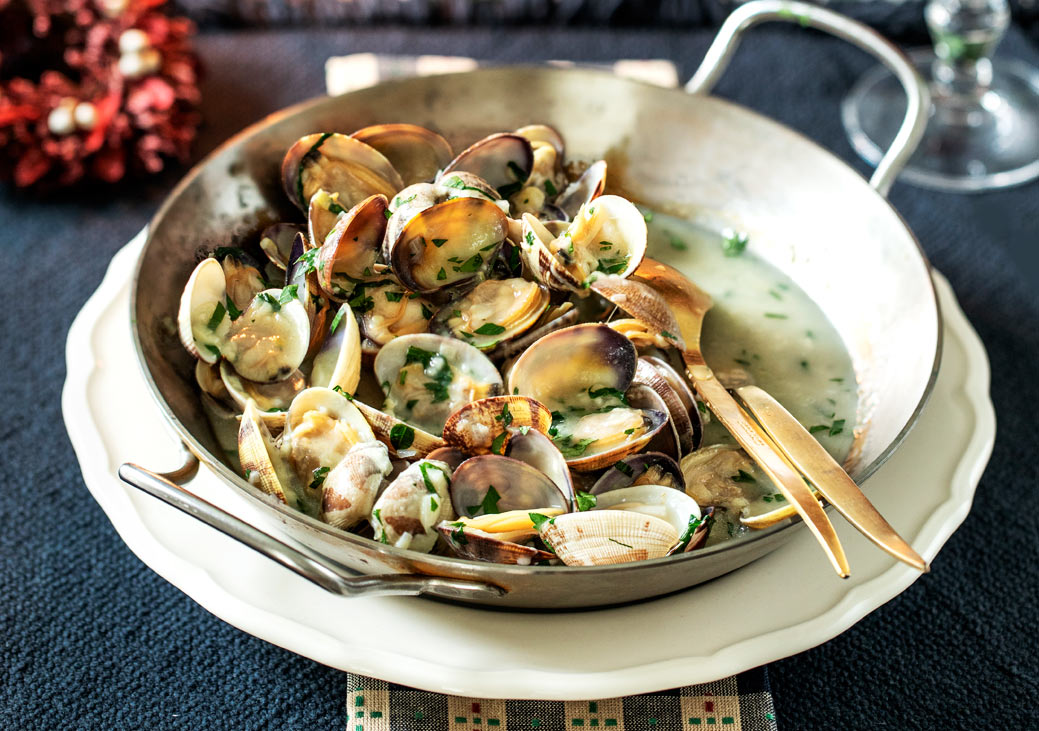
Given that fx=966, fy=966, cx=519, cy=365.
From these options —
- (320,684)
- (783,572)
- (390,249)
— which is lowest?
(320,684)

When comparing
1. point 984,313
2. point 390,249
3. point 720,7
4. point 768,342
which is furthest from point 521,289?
point 720,7

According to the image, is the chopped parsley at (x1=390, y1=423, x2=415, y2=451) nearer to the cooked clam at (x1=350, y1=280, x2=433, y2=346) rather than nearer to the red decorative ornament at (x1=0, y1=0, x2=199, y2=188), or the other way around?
the cooked clam at (x1=350, y1=280, x2=433, y2=346)

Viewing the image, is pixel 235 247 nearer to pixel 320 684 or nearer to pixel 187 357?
pixel 187 357

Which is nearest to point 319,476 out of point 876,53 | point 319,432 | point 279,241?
point 319,432

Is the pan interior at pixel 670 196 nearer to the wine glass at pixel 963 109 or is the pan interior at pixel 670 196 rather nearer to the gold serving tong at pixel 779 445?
the gold serving tong at pixel 779 445

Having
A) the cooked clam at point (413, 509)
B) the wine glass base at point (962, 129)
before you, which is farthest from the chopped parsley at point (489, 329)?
the wine glass base at point (962, 129)

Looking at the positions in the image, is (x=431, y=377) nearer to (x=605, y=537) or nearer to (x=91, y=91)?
(x=605, y=537)
